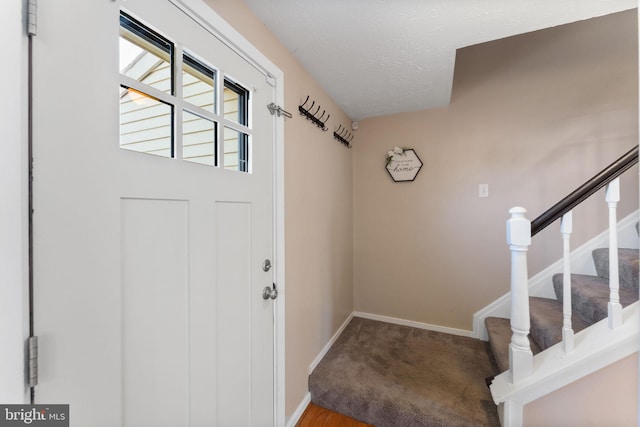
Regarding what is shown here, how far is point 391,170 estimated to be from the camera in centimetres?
246

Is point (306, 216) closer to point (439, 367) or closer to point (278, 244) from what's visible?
point (278, 244)

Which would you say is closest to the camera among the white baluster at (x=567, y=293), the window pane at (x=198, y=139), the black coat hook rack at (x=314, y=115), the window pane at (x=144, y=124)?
the window pane at (x=144, y=124)

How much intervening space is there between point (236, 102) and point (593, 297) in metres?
2.19

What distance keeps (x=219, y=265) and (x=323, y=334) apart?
1.27 meters

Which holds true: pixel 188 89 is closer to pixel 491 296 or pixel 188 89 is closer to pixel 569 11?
pixel 569 11

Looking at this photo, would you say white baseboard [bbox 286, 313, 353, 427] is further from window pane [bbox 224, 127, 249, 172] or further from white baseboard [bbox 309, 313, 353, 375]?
window pane [bbox 224, 127, 249, 172]

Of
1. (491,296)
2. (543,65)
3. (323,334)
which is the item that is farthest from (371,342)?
(543,65)

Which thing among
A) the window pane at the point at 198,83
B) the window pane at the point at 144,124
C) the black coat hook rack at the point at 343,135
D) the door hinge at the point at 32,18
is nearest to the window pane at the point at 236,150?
the window pane at the point at 198,83

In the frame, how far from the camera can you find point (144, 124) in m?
0.74

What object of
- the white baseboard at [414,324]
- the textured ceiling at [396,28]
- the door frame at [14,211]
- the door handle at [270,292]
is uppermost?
the textured ceiling at [396,28]

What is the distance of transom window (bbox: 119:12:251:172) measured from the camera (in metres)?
0.71

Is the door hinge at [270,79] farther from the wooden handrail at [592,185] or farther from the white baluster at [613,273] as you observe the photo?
the white baluster at [613,273]

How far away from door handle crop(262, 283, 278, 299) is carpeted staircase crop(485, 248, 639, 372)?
1.53m

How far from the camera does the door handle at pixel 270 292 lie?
1197 mm
